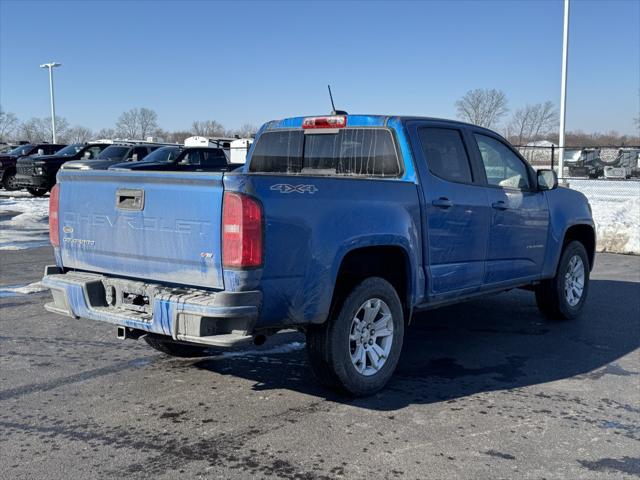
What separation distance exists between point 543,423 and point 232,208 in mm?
2464

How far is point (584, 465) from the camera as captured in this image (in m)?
3.69

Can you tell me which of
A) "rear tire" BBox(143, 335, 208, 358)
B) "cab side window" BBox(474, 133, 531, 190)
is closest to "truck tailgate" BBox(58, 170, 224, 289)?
"rear tire" BBox(143, 335, 208, 358)

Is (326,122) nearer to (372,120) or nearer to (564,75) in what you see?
(372,120)

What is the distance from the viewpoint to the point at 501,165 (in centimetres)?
624

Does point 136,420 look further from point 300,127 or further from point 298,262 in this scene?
point 300,127

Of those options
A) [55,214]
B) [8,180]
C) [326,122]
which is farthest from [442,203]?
[8,180]

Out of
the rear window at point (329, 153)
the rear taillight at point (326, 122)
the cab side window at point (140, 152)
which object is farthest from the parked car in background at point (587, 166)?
the rear taillight at point (326, 122)

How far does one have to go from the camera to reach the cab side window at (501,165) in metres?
6.00

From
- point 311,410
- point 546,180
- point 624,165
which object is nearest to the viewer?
point 311,410

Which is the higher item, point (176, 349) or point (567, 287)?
point (567, 287)

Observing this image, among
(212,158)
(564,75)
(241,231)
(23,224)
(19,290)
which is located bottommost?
(19,290)

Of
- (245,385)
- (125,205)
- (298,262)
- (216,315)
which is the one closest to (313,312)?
(298,262)

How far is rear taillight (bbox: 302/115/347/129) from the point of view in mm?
5539

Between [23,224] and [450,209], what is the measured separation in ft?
45.0
